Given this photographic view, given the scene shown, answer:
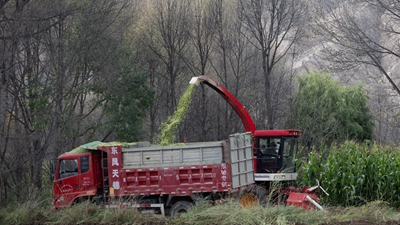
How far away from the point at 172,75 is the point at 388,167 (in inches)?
835

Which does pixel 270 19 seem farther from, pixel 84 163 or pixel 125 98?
pixel 84 163

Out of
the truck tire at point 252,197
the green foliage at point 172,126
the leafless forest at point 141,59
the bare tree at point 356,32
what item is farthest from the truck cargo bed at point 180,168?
the bare tree at point 356,32

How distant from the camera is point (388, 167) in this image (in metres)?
→ 18.5

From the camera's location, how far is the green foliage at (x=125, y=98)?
29766 millimetres

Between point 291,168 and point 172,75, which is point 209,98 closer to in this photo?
point 172,75

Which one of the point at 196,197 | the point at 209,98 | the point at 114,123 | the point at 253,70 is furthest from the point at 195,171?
the point at 253,70

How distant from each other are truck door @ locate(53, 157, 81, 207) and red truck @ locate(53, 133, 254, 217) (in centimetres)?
70

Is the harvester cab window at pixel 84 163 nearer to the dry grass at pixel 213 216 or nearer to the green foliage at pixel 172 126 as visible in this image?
the green foliage at pixel 172 126

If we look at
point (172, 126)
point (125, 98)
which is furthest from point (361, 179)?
point (125, 98)

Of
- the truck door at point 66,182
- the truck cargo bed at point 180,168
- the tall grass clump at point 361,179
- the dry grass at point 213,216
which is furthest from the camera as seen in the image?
the tall grass clump at point 361,179

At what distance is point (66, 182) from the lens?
54.4 feet

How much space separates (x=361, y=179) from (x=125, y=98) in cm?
1614

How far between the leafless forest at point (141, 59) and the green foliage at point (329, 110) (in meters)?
1.44

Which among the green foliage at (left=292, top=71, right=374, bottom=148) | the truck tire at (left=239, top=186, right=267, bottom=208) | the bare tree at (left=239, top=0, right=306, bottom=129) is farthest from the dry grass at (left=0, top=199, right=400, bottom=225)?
the bare tree at (left=239, top=0, right=306, bottom=129)
